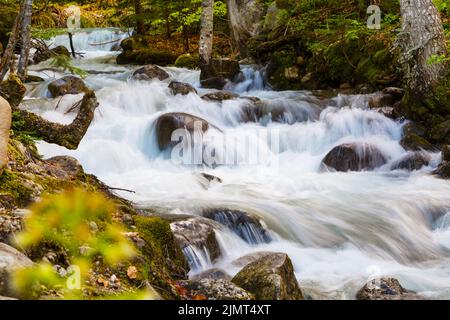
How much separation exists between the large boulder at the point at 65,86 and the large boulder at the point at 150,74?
105 inches

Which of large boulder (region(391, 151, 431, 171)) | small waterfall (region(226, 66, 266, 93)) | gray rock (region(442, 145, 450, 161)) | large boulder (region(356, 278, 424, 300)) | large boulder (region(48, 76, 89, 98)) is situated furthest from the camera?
small waterfall (region(226, 66, 266, 93))

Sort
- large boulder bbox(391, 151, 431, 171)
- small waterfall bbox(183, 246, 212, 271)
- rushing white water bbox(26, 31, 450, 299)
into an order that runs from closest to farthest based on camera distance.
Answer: small waterfall bbox(183, 246, 212, 271) → rushing white water bbox(26, 31, 450, 299) → large boulder bbox(391, 151, 431, 171)

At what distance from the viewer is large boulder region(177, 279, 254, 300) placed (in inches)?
144

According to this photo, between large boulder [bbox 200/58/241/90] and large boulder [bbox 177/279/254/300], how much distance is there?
11430mm

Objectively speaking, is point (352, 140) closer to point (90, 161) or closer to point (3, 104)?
point (90, 161)

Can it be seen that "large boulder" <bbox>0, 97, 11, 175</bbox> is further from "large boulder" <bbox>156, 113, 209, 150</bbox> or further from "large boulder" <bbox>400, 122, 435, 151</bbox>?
"large boulder" <bbox>400, 122, 435, 151</bbox>

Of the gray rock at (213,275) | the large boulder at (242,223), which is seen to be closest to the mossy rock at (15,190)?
the gray rock at (213,275)

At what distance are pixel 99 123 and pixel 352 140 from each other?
18.7ft

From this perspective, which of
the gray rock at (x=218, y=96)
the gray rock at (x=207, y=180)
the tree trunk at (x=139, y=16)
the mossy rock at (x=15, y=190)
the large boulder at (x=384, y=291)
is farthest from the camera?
the tree trunk at (x=139, y=16)

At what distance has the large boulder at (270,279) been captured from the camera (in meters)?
3.79

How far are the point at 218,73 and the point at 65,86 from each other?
4898mm
